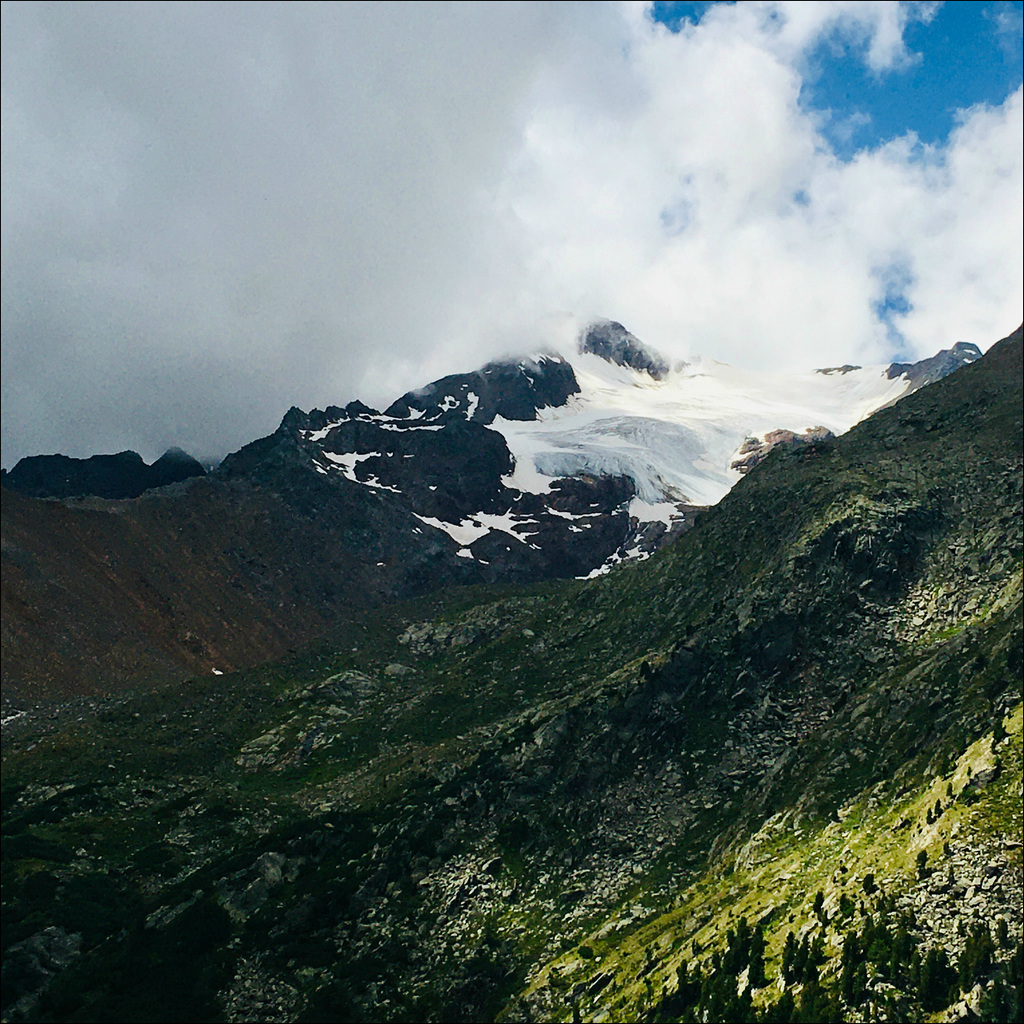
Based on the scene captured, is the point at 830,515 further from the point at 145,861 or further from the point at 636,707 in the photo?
the point at 145,861

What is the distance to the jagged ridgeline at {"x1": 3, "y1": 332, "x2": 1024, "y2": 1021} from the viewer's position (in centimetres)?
5303

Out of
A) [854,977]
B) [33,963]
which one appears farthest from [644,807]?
[33,963]

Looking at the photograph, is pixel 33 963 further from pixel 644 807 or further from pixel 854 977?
pixel 854 977

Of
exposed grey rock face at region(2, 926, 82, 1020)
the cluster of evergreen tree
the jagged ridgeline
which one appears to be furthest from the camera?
exposed grey rock face at region(2, 926, 82, 1020)

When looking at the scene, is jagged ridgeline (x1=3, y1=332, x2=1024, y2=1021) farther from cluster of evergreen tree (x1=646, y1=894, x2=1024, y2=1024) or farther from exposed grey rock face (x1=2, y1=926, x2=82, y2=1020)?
exposed grey rock face (x1=2, y1=926, x2=82, y2=1020)

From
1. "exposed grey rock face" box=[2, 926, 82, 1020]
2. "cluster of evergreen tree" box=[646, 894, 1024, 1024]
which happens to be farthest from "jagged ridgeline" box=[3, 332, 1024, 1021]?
"exposed grey rock face" box=[2, 926, 82, 1020]

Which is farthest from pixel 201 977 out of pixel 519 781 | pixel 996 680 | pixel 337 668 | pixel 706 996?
pixel 337 668

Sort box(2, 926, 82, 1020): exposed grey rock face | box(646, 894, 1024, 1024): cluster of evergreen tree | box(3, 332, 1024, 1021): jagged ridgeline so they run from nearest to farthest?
1. box(646, 894, 1024, 1024): cluster of evergreen tree
2. box(3, 332, 1024, 1021): jagged ridgeline
3. box(2, 926, 82, 1020): exposed grey rock face

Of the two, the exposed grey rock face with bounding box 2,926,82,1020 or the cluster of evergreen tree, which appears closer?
the cluster of evergreen tree

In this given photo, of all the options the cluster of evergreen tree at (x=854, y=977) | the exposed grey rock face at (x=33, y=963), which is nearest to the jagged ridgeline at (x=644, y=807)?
the cluster of evergreen tree at (x=854, y=977)

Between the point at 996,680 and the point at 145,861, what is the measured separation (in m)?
86.5

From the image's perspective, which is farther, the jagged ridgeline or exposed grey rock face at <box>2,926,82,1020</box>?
exposed grey rock face at <box>2,926,82,1020</box>

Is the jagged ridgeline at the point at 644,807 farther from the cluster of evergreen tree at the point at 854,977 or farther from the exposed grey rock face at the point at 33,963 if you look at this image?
the exposed grey rock face at the point at 33,963

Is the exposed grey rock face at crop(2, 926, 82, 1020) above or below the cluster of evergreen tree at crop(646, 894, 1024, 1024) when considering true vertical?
above
